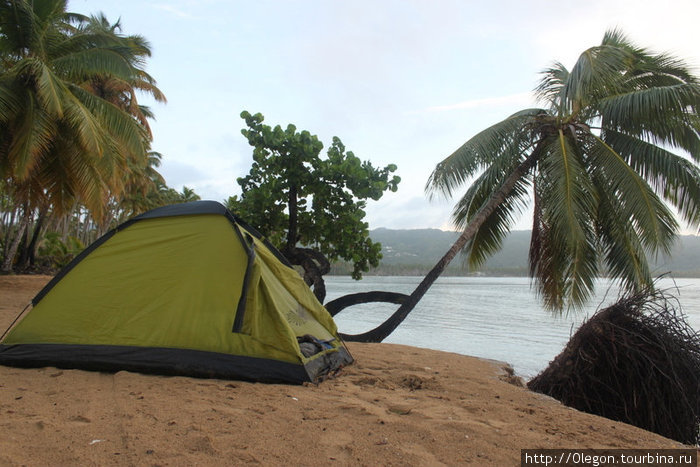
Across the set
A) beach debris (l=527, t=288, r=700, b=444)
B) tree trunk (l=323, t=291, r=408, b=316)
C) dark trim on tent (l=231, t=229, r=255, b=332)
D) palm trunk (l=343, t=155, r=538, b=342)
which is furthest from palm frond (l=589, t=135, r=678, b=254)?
dark trim on tent (l=231, t=229, r=255, b=332)

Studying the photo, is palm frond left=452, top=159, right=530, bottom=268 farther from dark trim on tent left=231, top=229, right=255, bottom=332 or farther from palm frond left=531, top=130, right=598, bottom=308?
dark trim on tent left=231, top=229, right=255, bottom=332

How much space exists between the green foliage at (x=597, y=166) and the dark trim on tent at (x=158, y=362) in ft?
19.1

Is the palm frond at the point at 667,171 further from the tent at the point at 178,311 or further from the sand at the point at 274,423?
the tent at the point at 178,311

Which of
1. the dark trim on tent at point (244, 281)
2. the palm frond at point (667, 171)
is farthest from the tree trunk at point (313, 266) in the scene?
the palm frond at point (667, 171)

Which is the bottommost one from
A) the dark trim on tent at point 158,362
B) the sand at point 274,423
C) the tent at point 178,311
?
the sand at point 274,423

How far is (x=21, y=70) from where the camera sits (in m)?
10.1

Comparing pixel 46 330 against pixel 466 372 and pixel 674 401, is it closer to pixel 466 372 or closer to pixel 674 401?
pixel 466 372

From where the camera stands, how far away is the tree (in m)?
9.45

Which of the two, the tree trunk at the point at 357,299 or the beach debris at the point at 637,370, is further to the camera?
the tree trunk at the point at 357,299

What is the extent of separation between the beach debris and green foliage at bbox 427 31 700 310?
10.2 ft

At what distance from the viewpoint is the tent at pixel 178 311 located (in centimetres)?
432

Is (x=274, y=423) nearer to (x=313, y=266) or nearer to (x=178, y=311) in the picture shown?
(x=178, y=311)

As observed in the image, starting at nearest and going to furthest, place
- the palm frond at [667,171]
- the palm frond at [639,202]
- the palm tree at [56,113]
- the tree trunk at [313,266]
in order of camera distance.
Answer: the palm frond at [639,202]
the palm frond at [667,171]
the tree trunk at [313,266]
the palm tree at [56,113]

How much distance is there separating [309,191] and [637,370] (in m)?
6.71
